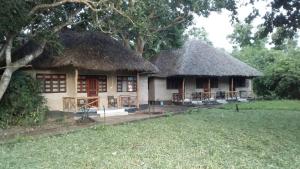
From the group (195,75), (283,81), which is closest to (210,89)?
(195,75)

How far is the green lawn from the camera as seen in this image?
871 cm

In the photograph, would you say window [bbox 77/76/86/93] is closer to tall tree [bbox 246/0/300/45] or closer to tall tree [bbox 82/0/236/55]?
tall tree [bbox 82/0/236/55]

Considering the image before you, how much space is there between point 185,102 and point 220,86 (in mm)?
5349

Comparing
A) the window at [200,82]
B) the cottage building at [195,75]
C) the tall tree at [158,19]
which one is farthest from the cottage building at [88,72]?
the window at [200,82]

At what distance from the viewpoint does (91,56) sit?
20078mm

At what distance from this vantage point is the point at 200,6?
23.9 metres

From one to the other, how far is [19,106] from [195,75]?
1430 centimetres

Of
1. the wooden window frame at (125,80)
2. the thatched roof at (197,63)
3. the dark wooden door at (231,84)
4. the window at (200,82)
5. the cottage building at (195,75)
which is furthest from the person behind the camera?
the dark wooden door at (231,84)

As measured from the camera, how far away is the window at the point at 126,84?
74.5ft

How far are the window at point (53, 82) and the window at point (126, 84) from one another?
12.4 feet

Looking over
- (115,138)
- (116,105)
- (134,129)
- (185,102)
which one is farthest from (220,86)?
(115,138)

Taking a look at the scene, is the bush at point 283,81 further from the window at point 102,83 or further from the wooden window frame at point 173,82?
the window at point 102,83

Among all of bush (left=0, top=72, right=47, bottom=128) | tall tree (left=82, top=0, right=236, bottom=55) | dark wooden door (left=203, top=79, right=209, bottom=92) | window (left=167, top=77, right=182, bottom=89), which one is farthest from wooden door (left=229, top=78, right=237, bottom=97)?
bush (left=0, top=72, right=47, bottom=128)

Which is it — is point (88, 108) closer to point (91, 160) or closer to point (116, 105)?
point (116, 105)
